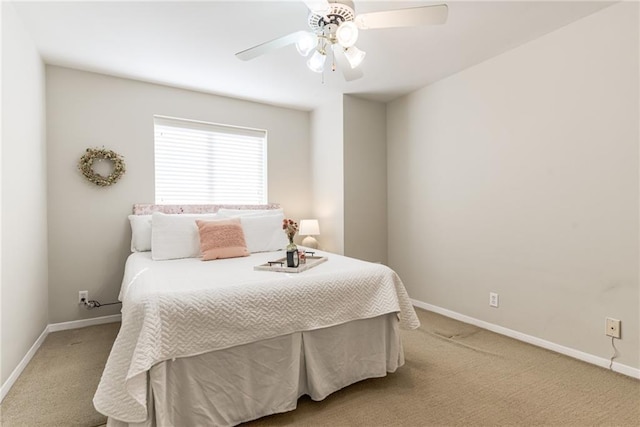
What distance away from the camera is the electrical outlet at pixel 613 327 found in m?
2.20

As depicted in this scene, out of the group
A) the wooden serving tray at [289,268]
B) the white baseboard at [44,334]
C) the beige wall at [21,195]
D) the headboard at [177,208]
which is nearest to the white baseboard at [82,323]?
the white baseboard at [44,334]

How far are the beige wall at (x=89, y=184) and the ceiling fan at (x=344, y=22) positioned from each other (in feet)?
6.32

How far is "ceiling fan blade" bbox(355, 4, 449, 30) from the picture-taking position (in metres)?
1.66

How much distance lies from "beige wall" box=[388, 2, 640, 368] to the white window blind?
1.95 meters

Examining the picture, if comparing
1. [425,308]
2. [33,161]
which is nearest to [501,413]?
[425,308]

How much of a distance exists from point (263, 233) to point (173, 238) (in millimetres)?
799

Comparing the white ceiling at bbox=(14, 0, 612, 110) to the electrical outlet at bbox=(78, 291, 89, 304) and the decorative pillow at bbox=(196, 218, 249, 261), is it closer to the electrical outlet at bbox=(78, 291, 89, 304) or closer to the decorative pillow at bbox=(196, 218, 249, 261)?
the decorative pillow at bbox=(196, 218, 249, 261)

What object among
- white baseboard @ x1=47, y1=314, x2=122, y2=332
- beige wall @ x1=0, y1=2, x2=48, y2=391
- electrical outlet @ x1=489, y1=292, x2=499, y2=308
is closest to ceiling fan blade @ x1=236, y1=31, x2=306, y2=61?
beige wall @ x1=0, y1=2, x2=48, y2=391

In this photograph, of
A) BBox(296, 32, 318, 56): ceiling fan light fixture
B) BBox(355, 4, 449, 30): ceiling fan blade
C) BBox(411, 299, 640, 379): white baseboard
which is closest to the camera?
BBox(355, 4, 449, 30): ceiling fan blade

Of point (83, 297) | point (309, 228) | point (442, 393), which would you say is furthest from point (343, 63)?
point (83, 297)

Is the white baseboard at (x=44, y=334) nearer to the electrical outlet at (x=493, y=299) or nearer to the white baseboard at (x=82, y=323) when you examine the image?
the white baseboard at (x=82, y=323)

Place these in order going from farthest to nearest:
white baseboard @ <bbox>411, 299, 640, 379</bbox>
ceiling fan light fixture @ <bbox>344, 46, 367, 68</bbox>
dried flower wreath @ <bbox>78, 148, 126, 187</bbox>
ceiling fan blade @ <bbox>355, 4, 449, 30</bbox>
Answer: dried flower wreath @ <bbox>78, 148, 126, 187</bbox> → white baseboard @ <bbox>411, 299, 640, 379</bbox> → ceiling fan light fixture @ <bbox>344, 46, 367, 68</bbox> → ceiling fan blade @ <bbox>355, 4, 449, 30</bbox>

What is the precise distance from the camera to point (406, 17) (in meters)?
1.74

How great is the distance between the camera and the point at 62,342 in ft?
9.03
